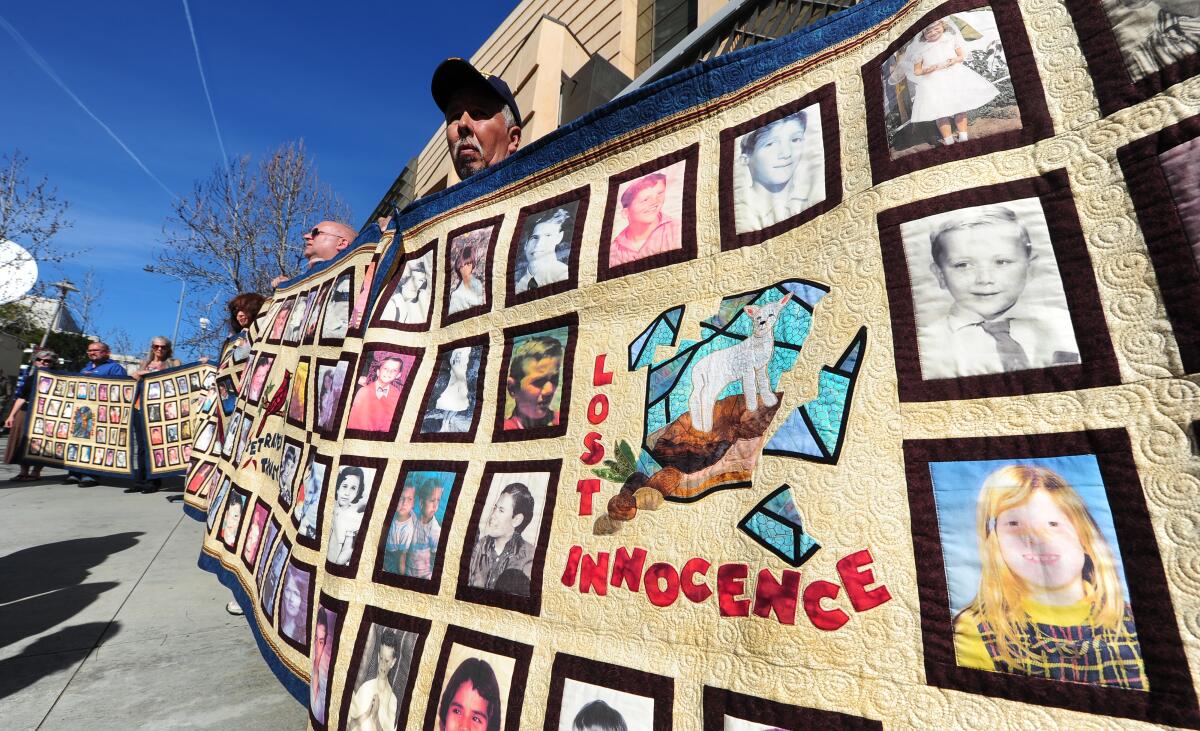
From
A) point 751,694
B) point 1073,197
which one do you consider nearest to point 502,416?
point 751,694

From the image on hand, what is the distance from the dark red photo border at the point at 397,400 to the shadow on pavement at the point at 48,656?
1.49 meters

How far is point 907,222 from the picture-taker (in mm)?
1087

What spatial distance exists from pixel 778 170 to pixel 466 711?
1595mm

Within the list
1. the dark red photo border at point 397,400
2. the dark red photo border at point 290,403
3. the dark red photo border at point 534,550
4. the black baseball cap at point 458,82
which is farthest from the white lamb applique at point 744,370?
the dark red photo border at point 290,403

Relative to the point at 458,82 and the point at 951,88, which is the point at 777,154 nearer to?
the point at 951,88

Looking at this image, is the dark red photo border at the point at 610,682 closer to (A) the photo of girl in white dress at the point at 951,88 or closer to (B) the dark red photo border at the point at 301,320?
(A) the photo of girl in white dress at the point at 951,88

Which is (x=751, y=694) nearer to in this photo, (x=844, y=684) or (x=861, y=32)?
(x=844, y=684)

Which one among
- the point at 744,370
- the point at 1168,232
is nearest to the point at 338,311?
the point at 744,370

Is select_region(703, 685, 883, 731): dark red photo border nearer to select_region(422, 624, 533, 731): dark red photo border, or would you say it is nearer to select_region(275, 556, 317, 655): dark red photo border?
select_region(422, 624, 533, 731): dark red photo border

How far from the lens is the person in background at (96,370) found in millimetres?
6410

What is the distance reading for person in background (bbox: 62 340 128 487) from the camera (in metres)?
6.41

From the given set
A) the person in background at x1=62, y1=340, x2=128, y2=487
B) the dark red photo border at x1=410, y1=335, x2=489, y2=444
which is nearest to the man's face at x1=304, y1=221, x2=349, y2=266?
the dark red photo border at x1=410, y1=335, x2=489, y2=444

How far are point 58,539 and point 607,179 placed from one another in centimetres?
498

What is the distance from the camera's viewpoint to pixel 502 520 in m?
1.46
